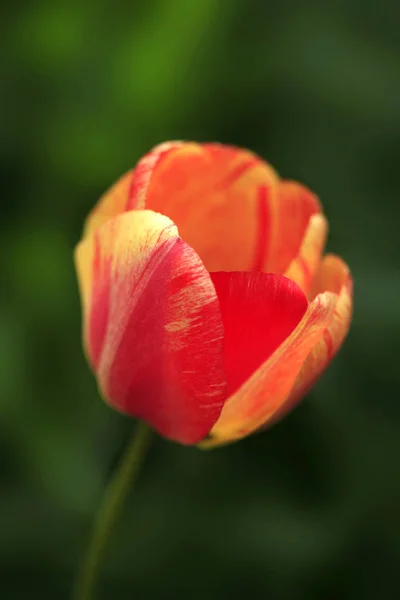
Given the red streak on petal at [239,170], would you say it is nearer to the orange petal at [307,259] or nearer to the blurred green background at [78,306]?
the orange petal at [307,259]

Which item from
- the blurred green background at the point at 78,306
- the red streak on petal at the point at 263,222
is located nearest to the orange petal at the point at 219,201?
the red streak on petal at the point at 263,222

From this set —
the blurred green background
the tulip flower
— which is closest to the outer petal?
the tulip flower

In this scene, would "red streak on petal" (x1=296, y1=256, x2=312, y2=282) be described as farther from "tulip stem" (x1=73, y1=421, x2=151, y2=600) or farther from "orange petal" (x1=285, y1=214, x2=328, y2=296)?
"tulip stem" (x1=73, y1=421, x2=151, y2=600)

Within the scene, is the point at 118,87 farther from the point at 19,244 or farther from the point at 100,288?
the point at 100,288

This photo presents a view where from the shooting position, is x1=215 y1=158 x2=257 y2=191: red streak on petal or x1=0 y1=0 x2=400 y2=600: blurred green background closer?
x1=215 y1=158 x2=257 y2=191: red streak on petal

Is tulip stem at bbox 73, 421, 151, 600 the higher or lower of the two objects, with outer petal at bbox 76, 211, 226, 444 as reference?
lower
